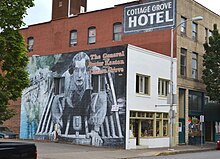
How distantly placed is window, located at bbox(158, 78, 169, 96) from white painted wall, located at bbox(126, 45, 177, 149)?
0.37m

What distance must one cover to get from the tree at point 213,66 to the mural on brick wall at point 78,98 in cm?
1065

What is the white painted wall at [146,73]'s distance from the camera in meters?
27.5

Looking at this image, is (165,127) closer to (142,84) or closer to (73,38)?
(142,84)

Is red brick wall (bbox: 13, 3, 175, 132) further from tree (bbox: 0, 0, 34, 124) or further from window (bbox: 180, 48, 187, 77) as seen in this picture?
tree (bbox: 0, 0, 34, 124)

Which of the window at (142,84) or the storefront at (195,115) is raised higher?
the window at (142,84)

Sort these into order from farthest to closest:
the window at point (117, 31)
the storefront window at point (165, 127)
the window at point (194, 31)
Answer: the window at point (117, 31)
the window at point (194, 31)
the storefront window at point (165, 127)

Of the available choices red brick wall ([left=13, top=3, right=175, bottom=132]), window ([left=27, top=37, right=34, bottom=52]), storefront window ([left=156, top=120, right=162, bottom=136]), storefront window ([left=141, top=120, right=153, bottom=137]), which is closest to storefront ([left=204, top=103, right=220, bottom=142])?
red brick wall ([left=13, top=3, right=175, bottom=132])

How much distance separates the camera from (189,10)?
35.2 m

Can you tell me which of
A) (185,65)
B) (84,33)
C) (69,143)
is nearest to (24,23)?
(69,143)

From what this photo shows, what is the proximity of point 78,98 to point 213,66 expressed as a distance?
516 inches

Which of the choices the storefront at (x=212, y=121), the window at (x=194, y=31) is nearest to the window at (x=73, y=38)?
the window at (x=194, y=31)

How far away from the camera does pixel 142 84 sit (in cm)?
2898

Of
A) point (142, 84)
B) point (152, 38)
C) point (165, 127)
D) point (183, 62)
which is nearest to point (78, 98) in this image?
point (142, 84)

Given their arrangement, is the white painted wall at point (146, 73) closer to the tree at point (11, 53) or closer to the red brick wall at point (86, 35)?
the red brick wall at point (86, 35)
